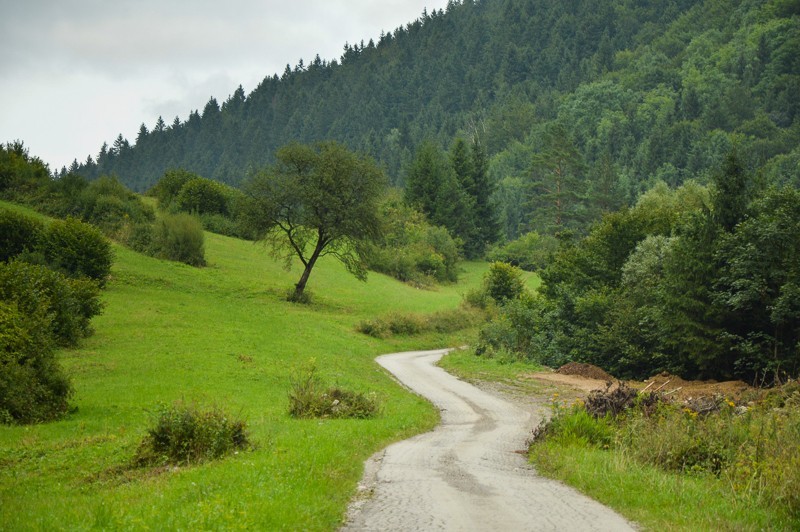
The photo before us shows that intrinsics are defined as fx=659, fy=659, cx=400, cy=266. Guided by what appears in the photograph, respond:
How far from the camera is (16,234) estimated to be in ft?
126

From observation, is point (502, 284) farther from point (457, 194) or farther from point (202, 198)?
point (457, 194)

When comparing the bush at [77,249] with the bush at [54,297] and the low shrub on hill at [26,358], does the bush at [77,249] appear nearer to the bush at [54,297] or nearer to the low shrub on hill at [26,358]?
the bush at [54,297]

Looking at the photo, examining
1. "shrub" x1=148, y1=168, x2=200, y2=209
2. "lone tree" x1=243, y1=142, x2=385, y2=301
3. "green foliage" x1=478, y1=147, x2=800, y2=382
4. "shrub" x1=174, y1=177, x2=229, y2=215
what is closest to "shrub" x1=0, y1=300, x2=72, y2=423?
"green foliage" x1=478, y1=147, x2=800, y2=382

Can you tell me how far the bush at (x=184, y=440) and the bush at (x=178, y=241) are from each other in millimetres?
42335

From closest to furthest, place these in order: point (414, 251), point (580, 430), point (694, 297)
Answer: point (580, 430)
point (694, 297)
point (414, 251)

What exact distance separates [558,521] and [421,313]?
47.9 meters

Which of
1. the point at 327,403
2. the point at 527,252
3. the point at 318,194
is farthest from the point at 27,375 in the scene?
the point at 527,252

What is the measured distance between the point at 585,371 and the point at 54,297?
26.5m

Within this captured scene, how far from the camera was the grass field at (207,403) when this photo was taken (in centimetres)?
952

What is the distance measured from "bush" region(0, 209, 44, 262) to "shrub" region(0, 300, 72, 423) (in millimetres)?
19165

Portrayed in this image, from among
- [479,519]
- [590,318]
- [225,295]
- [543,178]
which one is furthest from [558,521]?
[543,178]

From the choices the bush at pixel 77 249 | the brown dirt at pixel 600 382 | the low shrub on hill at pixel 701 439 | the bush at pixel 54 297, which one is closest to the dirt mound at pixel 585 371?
the brown dirt at pixel 600 382

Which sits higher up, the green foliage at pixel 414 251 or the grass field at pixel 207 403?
the green foliage at pixel 414 251

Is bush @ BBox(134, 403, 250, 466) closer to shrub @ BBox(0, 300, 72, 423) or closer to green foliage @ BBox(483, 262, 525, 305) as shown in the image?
shrub @ BBox(0, 300, 72, 423)
